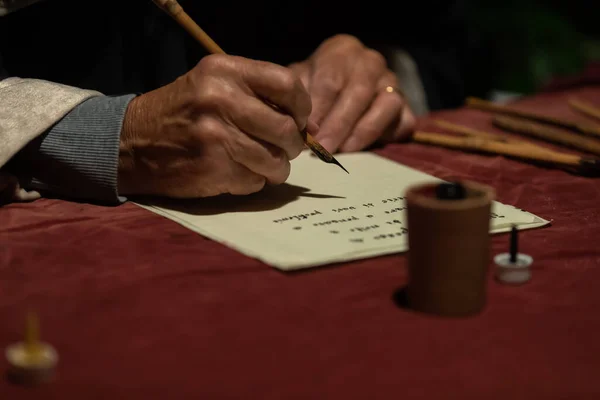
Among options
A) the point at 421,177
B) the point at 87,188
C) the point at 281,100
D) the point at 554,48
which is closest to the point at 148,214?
the point at 87,188

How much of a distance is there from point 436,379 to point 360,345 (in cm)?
7

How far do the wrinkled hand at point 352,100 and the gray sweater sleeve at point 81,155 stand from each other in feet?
1.28

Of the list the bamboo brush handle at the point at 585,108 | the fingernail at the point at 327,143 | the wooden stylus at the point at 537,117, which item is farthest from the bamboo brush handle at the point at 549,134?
the fingernail at the point at 327,143

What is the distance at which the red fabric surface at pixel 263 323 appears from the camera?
22.5 inches

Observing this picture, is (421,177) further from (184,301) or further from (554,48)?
(554,48)

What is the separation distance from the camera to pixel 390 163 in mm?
1227

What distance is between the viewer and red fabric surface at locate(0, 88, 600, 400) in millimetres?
573

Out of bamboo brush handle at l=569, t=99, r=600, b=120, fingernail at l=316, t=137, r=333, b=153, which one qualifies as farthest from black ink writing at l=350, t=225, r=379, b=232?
bamboo brush handle at l=569, t=99, r=600, b=120

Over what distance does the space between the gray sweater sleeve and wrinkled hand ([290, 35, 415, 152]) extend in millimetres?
389

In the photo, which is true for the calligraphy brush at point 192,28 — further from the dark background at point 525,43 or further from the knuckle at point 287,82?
the dark background at point 525,43

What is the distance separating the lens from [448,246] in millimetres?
647

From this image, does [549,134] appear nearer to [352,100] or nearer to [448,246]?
[352,100]

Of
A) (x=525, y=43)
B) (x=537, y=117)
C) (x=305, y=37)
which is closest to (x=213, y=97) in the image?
(x=537, y=117)

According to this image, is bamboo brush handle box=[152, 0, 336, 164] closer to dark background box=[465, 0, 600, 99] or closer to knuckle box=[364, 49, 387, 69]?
knuckle box=[364, 49, 387, 69]
